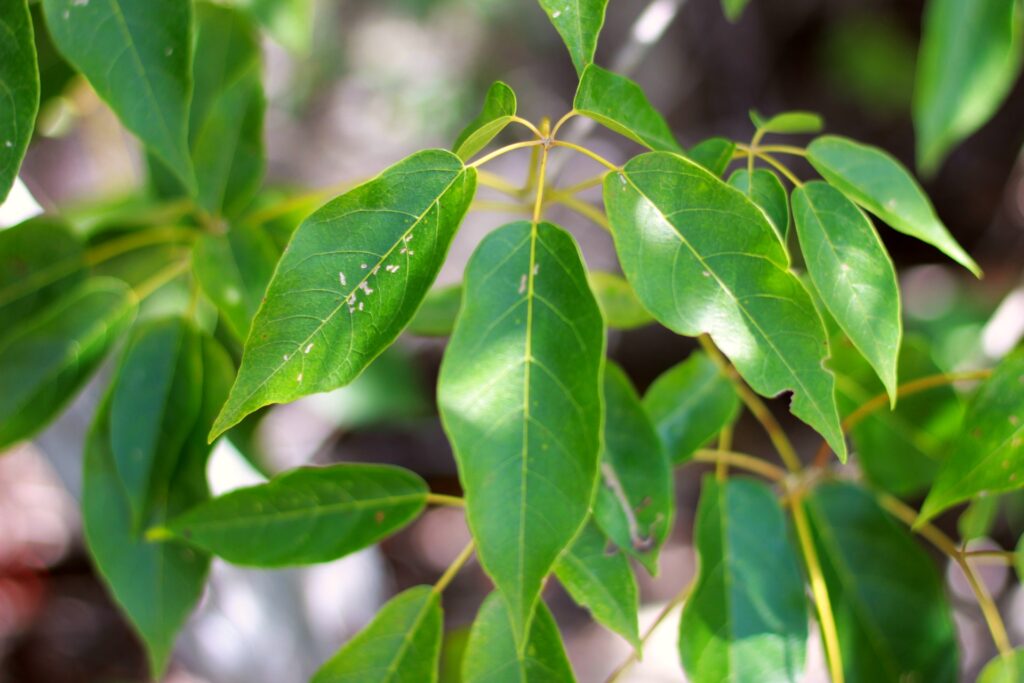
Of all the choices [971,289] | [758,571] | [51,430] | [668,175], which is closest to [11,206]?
[51,430]

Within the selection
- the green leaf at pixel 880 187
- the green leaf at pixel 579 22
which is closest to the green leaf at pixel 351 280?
the green leaf at pixel 579 22

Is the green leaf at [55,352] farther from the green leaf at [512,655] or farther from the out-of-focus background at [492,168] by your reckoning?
the out-of-focus background at [492,168]

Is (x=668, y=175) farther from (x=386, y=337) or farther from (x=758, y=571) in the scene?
(x=758, y=571)

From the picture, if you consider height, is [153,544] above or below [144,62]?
below

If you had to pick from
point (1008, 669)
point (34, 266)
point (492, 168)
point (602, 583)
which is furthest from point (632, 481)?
point (492, 168)

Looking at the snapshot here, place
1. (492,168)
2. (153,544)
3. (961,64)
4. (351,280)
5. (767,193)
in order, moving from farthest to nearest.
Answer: (492,168) → (961,64) → (153,544) → (767,193) → (351,280)

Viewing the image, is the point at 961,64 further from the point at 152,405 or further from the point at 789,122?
the point at 152,405
